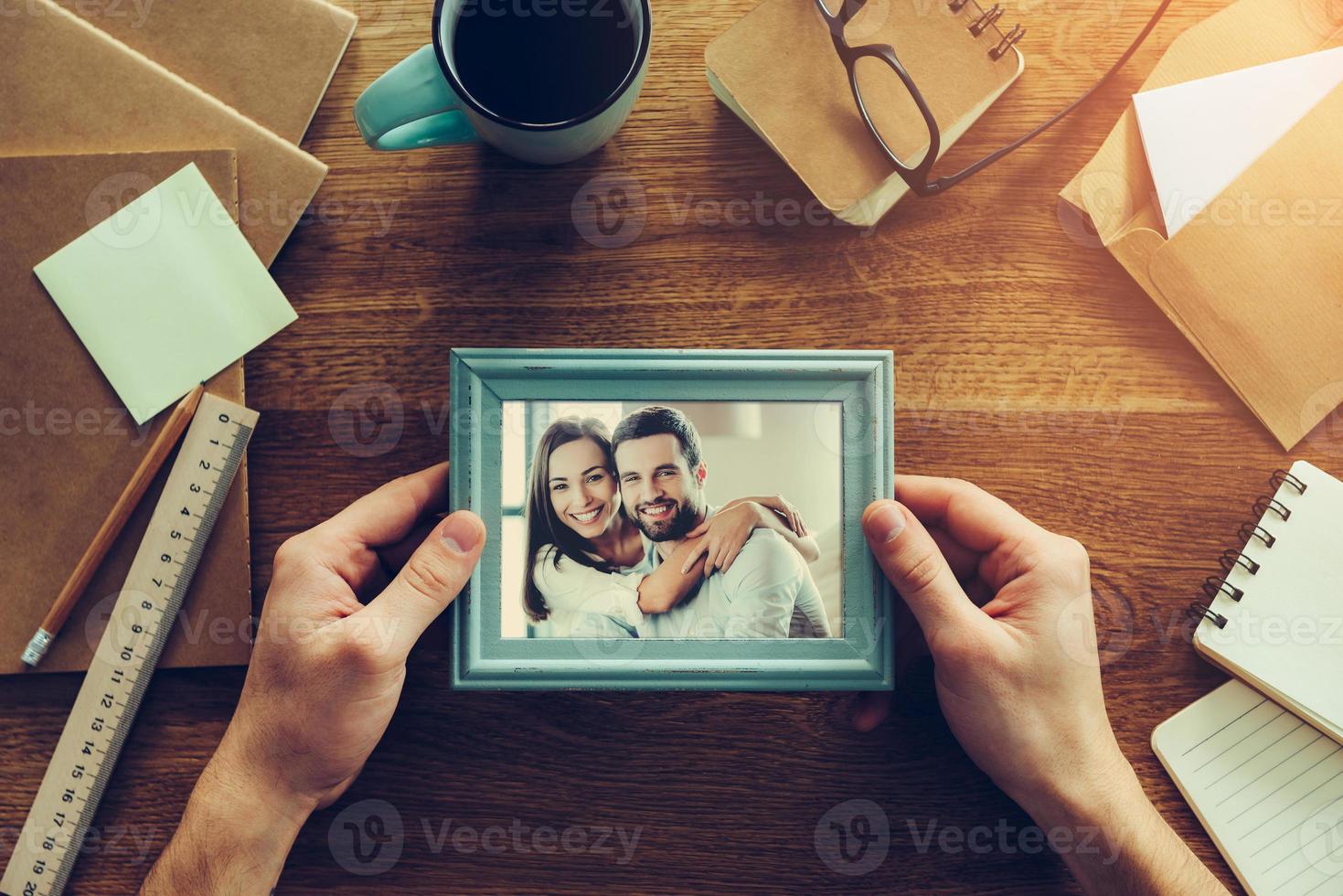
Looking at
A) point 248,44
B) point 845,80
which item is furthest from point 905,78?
point 248,44

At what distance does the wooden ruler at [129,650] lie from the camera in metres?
0.80

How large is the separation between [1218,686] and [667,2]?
89 cm

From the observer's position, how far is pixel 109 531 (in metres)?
0.81

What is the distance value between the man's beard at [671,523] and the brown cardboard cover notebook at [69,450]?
1.36ft

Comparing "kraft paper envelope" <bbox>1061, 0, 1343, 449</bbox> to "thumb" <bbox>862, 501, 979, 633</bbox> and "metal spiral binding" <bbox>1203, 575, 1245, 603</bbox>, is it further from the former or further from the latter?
"thumb" <bbox>862, 501, 979, 633</bbox>

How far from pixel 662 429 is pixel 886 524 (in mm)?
210

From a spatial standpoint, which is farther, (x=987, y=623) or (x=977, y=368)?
(x=977, y=368)

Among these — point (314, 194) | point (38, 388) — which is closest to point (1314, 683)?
point (314, 194)

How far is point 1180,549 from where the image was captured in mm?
846

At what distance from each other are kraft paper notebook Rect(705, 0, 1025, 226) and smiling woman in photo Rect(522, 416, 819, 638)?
0.32 meters

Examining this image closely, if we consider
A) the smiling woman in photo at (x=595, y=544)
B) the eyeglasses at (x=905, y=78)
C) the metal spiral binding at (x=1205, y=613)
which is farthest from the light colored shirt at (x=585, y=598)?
the metal spiral binding at (x=1205, y=613)

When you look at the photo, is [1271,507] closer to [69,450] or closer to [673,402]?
[673,402]

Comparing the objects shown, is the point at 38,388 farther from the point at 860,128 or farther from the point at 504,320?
the point at 860,128

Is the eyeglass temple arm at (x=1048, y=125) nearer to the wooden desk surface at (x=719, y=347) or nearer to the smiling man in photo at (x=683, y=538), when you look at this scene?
the wooden desk surface at (x=719, y=347)
